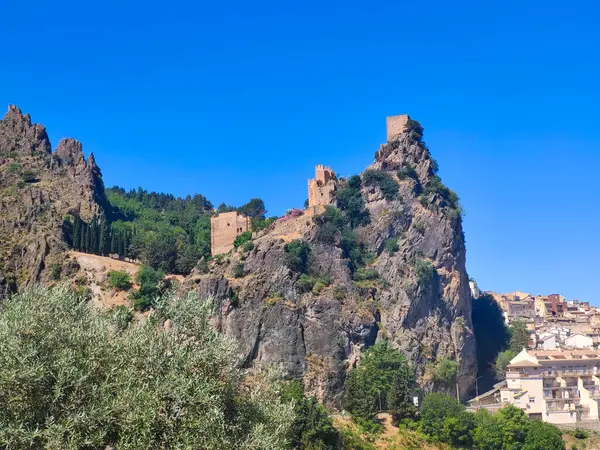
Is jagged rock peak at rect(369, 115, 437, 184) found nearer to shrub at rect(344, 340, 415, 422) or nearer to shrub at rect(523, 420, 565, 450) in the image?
shrub at rect(344, 340, 415, 422)

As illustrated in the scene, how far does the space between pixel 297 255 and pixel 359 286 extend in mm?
7326

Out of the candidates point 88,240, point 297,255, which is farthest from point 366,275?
point 88,240

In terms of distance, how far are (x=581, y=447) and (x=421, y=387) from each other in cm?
1545

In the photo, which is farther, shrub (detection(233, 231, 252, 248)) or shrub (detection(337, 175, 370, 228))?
shrub (detection(233, 231, 252, 248))

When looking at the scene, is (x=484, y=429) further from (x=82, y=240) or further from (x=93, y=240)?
(x=82, y=240)

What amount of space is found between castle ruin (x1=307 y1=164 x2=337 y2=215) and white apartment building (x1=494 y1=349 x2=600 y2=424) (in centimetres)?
2823

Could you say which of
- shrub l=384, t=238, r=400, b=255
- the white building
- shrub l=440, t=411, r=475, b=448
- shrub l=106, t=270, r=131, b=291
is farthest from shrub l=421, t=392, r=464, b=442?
the white building

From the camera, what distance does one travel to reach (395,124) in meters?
102

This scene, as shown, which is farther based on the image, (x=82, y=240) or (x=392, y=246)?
(x=82, y=240)

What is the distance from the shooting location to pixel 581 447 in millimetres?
69188

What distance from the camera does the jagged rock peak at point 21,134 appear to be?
11531 centimetres

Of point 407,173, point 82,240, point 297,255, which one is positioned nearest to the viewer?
point 297,255

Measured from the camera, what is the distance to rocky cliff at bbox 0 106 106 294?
90.5 m

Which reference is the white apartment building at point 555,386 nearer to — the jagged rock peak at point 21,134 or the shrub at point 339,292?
the shrub at point 339,292
